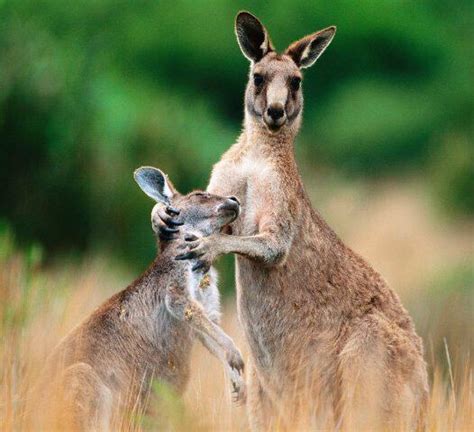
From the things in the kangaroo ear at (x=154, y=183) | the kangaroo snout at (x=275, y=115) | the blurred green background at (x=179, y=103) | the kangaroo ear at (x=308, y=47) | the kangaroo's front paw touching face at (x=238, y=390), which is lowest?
the kangaroo's front paw touching face at (x=238, y=390)

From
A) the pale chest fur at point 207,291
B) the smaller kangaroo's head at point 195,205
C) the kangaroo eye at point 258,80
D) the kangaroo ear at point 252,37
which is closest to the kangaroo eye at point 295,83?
the kangaroo eye at point 258,80

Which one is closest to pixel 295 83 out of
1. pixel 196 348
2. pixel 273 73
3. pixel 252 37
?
pixel 273 73

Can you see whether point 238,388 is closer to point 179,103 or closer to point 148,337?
point 148,337

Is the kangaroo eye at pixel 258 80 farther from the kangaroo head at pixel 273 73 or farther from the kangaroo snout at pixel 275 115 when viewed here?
the kangaroo snout at pixel 275 115

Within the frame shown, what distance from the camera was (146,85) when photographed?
26719 mm

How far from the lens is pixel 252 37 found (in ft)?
32.9

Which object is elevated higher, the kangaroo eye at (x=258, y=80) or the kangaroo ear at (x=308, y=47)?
the kangaroo ear at (x=308, y=47)

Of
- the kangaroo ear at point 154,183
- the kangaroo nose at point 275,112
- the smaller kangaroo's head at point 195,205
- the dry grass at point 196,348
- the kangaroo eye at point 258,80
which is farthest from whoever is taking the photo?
the kangaroo ear at point 154,183

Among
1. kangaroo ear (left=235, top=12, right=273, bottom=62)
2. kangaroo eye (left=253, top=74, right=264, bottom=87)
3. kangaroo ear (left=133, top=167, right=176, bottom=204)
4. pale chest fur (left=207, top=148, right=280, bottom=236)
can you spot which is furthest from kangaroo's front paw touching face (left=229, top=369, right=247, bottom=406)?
kangaroo ear (left=235, top=12, right=273, bottom=62)

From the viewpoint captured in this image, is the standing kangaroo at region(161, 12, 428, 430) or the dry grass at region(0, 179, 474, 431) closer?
the dry grass at region(0, 179, 474, 431)

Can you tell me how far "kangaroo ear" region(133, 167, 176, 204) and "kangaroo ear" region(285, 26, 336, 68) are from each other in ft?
3.43

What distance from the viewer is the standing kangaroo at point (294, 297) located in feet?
30.6

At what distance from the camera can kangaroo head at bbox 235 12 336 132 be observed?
9.68 meters

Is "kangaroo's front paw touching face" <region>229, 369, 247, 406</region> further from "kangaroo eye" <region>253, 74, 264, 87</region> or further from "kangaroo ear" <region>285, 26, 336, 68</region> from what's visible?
"kangaroo ear" <region>285, 26, 336, 68</region>
